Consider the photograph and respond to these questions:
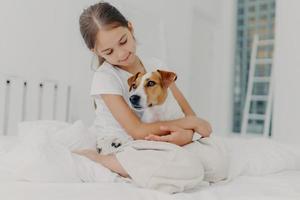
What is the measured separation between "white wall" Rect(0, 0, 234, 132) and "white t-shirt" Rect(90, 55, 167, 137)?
0.92 meters

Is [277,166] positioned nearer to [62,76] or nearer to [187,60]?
[62,76]

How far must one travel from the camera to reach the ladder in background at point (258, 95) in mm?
4113

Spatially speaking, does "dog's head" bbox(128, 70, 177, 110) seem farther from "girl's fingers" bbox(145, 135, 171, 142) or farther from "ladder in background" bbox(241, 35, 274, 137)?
"ladder in background" bbox(241, 35, 274, 137)

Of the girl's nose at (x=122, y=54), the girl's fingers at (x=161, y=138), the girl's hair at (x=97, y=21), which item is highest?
the girl's hair at (x=97, y=21)

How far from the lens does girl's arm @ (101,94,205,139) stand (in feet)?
4.00

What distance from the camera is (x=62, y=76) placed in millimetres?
2398

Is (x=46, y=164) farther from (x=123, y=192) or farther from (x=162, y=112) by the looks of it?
(x=162, y=112)

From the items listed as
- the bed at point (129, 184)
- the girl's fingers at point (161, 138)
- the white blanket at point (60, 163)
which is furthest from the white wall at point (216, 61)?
the girl's fingers at point (161, 138)

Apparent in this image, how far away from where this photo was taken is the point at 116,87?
130 centimetres

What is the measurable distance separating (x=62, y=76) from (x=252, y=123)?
9.05 ft

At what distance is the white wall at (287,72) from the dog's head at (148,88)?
2.76 m

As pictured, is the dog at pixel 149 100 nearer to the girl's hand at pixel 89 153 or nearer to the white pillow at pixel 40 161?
the girl's hand at pixel 89 153

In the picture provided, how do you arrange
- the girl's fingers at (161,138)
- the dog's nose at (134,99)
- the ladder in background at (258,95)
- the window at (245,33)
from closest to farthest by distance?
the girl's fingers at (161,138) → the dog's nose at (134,99) → the ladder in background at (258,95) → the window at (245,33)

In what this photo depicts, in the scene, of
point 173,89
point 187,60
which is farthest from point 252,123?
point 173,89
